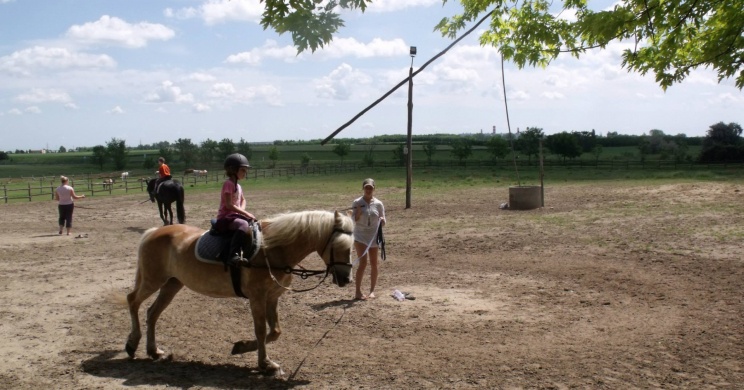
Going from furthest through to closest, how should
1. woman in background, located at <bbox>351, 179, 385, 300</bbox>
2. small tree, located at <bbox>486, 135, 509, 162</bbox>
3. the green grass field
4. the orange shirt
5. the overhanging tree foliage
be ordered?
1. small tree, located at <bbox>486, 135, 509, 162</bbox>
2. the green grass field
3. the orange shirt
4. woman in background, located at <bbox>351, 179, 385, 300</bbox>
5. the overhanging tree foliage

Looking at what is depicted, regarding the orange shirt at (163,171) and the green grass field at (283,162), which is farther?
the green grass field at (283,162)

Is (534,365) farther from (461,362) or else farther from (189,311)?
(189,311)

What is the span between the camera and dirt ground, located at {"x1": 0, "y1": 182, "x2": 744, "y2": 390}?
6004mm

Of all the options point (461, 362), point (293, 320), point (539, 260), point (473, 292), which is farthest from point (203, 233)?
point (539, 260)

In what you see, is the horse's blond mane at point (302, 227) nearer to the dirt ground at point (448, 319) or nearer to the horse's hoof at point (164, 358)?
the dirt ground at point (448, 319)

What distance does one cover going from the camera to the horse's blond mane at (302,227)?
6086 millimetres

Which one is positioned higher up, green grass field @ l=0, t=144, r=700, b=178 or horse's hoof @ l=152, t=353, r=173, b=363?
green grass field @ l=0, t=144, r=700, b=178

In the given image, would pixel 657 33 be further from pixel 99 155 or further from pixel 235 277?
pixel 99 155

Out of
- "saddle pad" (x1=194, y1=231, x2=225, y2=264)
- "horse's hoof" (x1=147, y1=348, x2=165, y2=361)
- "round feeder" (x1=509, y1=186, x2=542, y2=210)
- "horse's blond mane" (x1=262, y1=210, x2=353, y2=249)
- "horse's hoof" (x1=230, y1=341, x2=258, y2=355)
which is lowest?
"horse's hoof" (x1=147, y1=348, x2=165, y2=361)

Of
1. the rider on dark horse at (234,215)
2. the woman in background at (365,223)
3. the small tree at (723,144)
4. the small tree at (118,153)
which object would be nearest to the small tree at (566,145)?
the small tree at (723,144)

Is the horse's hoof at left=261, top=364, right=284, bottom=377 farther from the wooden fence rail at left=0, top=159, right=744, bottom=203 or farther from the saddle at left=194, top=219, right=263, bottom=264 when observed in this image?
the wooden fence rail at left=0, top=159, right=744, bottom=203

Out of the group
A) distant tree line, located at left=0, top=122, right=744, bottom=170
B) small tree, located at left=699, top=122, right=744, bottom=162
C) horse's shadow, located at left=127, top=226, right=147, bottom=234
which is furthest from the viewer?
distant tree line, located at left=0, top=122, right=744, bottom=170

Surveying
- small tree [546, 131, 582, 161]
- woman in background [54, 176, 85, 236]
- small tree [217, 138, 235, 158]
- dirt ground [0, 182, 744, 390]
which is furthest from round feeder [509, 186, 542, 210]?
small tree [546, 131, 582, 161]

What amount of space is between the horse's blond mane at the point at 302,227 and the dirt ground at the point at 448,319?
136 centimetres
